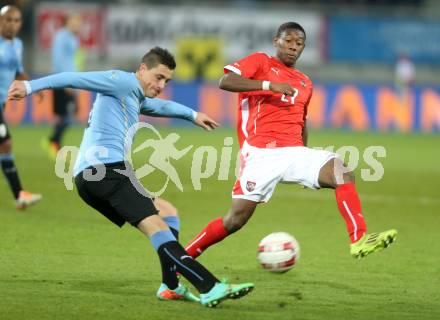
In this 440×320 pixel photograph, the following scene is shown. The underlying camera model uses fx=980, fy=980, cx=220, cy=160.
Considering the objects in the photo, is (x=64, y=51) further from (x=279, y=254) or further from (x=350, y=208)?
(x=350, y=208)

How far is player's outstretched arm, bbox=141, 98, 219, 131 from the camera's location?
7199mm

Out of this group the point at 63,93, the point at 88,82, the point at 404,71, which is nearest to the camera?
the point at 88,82

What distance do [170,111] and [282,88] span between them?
0.86 meters

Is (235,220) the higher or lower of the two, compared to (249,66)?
lower

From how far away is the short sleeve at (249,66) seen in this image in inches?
303

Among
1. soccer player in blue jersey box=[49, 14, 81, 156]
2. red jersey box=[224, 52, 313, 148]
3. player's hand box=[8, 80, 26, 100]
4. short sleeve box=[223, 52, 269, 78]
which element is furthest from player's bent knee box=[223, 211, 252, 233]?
soccer player in blue jersey box=[49, 14, 81, 156]

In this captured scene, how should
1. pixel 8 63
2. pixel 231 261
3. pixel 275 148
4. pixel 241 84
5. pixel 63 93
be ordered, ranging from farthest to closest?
1. pixel 63 93
2. pixel 8 63
3. pixel 231 261
4. pixel 275 148
5. pixel 241 84

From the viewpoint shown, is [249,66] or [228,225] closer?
[228,225]

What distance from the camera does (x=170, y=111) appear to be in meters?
7.35

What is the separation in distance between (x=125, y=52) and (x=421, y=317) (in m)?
25.4

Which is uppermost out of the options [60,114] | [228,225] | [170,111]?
[170,111]

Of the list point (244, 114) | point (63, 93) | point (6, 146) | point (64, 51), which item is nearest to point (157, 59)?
point (244, 114)

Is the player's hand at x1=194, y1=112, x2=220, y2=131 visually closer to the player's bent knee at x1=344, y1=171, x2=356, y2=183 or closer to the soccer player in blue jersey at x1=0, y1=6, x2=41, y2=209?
the player's bent knee at x1=344, y1=171, x2=356, y2=183

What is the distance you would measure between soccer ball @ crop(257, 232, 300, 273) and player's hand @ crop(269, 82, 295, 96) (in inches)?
46.1
